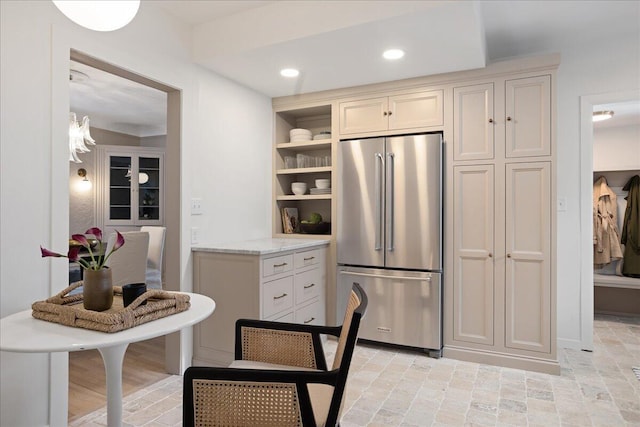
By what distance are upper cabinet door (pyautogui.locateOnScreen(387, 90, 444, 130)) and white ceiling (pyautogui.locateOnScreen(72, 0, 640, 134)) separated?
0.19 meters

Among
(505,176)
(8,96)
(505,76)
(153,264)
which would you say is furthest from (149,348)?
(505,76)

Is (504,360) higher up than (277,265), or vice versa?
(277,265)

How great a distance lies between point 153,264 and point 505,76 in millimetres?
3880

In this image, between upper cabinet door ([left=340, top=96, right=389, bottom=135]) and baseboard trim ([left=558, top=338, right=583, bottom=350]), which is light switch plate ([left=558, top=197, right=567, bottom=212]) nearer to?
baseboard trim ([left=558, top=338, right=583, bottom=350])

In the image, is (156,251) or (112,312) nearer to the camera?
(112,312)

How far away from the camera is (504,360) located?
9.69 ft

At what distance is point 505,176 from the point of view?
9.73ft

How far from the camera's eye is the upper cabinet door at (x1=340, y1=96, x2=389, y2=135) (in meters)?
3.38

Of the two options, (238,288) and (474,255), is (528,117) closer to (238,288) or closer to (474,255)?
(474,255)

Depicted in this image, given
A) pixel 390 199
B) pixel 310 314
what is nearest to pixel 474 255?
pixel 390 199

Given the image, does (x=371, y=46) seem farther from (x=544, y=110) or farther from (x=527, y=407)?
(x=527, y=407)

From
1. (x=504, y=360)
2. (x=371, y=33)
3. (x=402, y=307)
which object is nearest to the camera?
(x=371, y=33)

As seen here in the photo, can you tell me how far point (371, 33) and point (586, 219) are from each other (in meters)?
2.40

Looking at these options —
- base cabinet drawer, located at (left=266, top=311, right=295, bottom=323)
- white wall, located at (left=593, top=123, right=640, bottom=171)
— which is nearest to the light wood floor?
base cabinet drawer, located at (left=266, top=311, right=295, bottom=323)
